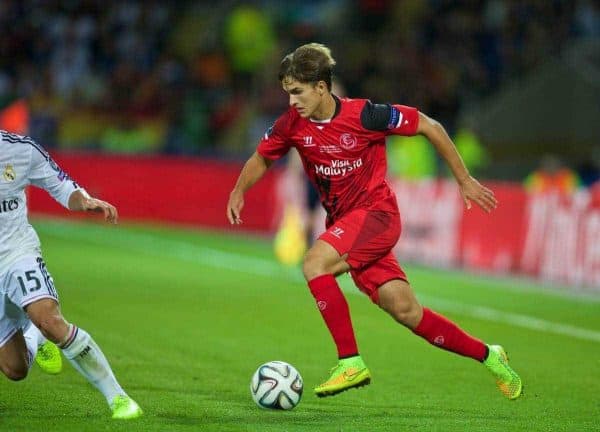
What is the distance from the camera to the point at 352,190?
26.6 ft

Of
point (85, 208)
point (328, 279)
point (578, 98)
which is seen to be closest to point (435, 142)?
point (328, 279)

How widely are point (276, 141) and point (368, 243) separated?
2.87 feet

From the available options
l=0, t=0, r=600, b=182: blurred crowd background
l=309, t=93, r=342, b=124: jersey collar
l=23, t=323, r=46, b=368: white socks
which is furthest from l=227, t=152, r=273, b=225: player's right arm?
l=0, t=0, r=600, b=182: blurred crowd background

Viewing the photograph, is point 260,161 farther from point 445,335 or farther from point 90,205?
point 445,335

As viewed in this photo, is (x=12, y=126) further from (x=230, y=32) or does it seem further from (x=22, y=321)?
(x=22, y=321)

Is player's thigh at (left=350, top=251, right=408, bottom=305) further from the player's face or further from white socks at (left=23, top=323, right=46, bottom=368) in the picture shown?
white socks at (left=23, top=323, right=46, bottom=368)

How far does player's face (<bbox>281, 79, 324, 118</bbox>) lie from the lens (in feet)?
25.7

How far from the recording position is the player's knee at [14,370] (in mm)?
7594

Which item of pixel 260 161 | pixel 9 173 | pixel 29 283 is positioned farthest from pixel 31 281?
pixel 260 161

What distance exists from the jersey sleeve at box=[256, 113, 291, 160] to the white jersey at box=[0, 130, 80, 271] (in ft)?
4.30

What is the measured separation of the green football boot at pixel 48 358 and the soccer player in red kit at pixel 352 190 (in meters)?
1.52

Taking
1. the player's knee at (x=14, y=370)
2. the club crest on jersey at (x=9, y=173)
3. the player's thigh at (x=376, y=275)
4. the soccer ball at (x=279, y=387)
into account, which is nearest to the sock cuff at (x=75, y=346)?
the player's knee at (x=14, y=370)

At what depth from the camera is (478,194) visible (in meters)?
7.91

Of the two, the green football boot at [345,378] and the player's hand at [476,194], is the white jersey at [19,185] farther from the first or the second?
the player's hand at [476,194]
